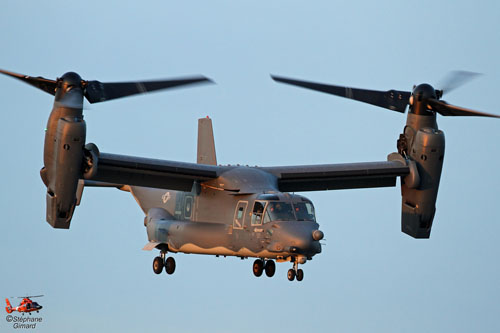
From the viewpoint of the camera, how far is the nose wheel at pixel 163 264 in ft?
123

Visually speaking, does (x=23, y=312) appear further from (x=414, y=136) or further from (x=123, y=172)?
(x=414, y=136)

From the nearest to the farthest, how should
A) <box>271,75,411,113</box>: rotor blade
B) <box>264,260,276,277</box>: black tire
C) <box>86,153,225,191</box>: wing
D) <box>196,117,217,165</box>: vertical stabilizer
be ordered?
<box>86,153,225,191</box>: wing → <box>264,260,276,277</box>: black tire → <box>271,75,411,113</box>: rotor blade → <box>196,117,217,165</box>: vertical stabilizer

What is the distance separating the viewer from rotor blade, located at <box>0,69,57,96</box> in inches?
1247

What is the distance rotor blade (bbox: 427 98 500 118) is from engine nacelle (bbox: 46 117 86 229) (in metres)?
10.2

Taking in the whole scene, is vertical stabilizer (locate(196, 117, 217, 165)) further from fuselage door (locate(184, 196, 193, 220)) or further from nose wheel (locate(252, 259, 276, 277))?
nose wheel (locate(252, 259, 276, 277))

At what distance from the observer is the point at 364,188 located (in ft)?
124

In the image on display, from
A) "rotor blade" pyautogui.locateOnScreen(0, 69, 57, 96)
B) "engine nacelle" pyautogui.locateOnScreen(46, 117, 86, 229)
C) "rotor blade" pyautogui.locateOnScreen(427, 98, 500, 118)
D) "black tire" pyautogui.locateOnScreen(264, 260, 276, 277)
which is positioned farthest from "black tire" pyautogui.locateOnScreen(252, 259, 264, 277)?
"rotor blade" pyautogui.locateOnScreen(0, 69, 57, 96)

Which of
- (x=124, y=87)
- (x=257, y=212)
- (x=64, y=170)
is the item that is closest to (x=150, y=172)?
(x=124, y=87)

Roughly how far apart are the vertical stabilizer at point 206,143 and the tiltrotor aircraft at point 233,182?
297 cm

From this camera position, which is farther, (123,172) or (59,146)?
(123,172)

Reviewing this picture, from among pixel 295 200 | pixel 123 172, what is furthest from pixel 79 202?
pixel 295 200

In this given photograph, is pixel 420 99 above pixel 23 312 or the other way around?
above

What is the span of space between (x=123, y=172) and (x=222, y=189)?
9.61ft

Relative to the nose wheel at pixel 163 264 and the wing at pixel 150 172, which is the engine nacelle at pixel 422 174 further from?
the nose wheel at pixel 163 264
